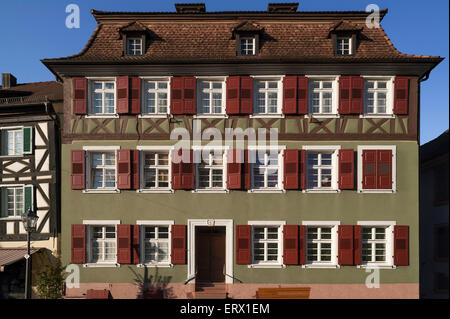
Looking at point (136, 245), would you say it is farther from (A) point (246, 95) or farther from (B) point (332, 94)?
(B) point (332, 94)

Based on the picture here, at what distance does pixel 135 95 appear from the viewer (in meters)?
11.0

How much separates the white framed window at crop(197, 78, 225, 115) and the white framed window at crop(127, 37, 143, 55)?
2.73 m

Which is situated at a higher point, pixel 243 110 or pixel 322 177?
pixel 243 110

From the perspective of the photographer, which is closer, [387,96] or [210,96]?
[387,96]

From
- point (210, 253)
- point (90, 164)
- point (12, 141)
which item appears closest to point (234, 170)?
point (210, 253)

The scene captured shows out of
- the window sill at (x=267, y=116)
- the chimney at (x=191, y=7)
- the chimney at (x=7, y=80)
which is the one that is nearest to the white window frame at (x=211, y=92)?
the window sill at (x=267, y=116)

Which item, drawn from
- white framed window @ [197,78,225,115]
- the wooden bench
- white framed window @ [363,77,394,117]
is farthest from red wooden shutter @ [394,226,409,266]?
white framed window @ [197,78,225,115]

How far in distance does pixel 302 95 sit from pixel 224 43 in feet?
12.2

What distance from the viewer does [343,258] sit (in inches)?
418

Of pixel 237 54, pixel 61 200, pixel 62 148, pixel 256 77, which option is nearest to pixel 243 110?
pixel 256 77

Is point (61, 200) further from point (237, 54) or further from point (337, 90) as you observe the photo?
point (337, 90)

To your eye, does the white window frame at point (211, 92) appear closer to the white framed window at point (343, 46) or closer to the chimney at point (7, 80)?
the white framed window at point (343, 46)

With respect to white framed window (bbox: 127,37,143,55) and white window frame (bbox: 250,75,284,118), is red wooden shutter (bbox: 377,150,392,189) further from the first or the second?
white framed window (bbox: 127,37,143,55)
